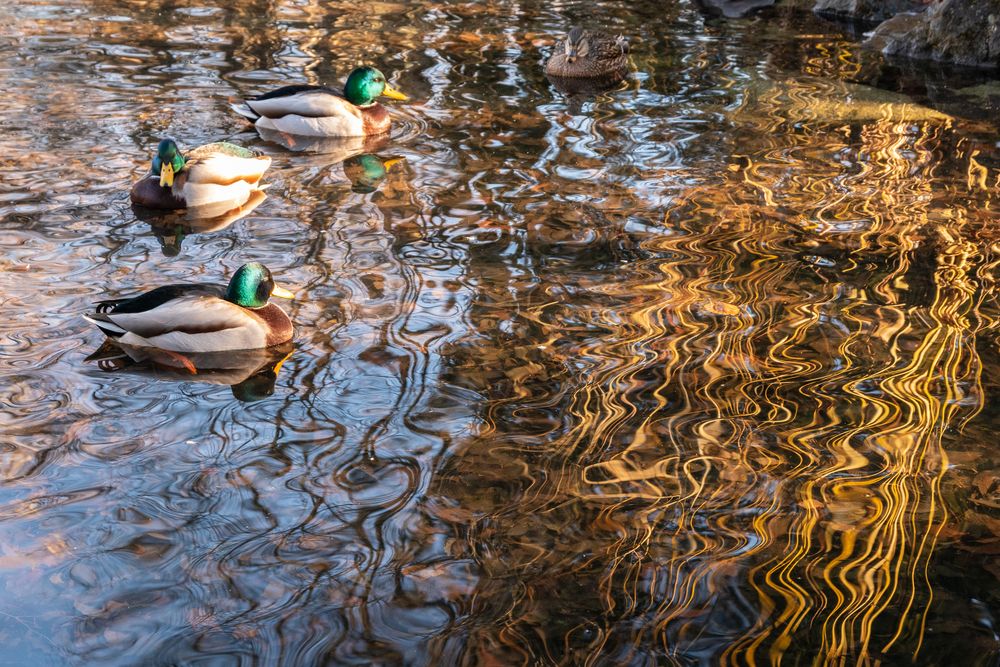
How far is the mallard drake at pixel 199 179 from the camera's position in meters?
7.09

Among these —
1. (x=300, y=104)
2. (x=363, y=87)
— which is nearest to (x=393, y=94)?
(x=363, y=87)

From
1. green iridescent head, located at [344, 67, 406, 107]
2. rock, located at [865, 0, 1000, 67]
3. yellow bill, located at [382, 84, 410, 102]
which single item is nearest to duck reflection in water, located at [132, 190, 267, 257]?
green iridescent head, located at [344, 67, 406, 107]

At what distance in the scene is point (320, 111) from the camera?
8.84 metres

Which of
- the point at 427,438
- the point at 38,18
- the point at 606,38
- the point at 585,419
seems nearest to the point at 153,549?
the point at 427,438

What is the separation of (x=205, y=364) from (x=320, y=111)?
13.6 feet

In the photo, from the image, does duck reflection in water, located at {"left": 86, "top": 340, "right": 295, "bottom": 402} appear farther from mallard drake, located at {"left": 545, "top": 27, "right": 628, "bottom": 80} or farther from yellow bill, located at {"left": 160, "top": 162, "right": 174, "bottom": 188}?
mallard drake, located at {"left": 545, "top": 27, "right": 628, "bottom": 80}

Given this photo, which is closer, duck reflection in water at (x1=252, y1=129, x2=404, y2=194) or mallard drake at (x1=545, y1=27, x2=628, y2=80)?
duck reflection in water at (x1=252, y1=129, x2=404, y2=194)

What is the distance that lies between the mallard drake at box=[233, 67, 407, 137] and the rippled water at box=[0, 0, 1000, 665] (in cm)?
24

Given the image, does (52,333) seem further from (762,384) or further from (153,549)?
(762,384)

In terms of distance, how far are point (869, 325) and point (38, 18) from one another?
10.1 meters

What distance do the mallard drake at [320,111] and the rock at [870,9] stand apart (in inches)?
296

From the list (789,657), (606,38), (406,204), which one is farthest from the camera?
(606,38)

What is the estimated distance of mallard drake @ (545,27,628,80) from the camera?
10.7 meters

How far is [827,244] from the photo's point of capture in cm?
665
